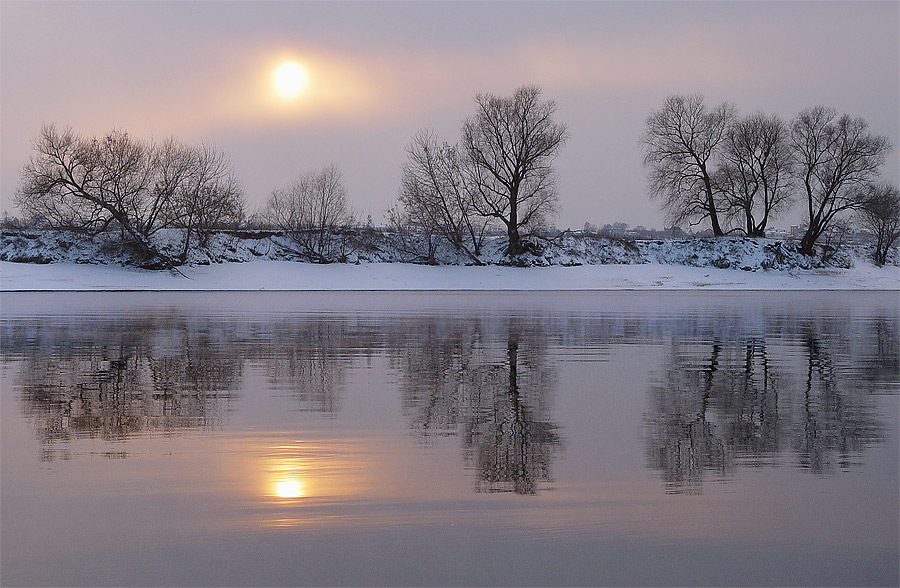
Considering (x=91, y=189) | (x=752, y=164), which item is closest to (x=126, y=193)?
(x=91, y=189)

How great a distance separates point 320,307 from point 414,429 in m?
24.4

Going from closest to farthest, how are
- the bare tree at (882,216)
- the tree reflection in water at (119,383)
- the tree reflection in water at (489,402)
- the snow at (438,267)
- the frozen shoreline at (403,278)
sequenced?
the tree reflection in water at (489,402) → the tree reflection in water at (119,383) → the frozen shoreline at (403,278) → the snow at (438,267) → the bare tree at (882,216)

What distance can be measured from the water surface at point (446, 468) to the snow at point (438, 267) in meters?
39.4

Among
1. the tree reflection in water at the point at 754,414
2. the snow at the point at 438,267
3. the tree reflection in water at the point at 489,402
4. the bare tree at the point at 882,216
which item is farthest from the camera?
the bare tree at the point at 882,216

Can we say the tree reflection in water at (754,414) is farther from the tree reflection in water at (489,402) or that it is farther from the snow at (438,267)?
the snow at (438,267)

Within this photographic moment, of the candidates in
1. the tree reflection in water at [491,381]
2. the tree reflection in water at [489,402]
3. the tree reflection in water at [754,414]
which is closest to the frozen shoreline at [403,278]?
the tree reflection in water at [491,381]

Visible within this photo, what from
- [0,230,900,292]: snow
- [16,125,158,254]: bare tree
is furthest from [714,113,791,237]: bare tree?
[16,125,158,254]: bare tree

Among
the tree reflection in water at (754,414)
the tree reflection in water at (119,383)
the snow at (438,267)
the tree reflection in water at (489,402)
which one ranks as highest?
the snow at (438,267)

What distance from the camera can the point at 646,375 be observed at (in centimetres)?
1309

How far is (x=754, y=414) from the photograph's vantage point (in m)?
9.78

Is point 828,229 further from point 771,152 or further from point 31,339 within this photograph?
point 31,339

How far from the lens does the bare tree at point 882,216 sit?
7100 centimetres

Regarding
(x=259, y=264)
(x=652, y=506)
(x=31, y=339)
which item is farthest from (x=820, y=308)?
(x=259, y=264)

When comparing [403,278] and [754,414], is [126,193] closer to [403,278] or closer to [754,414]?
[403,278]
